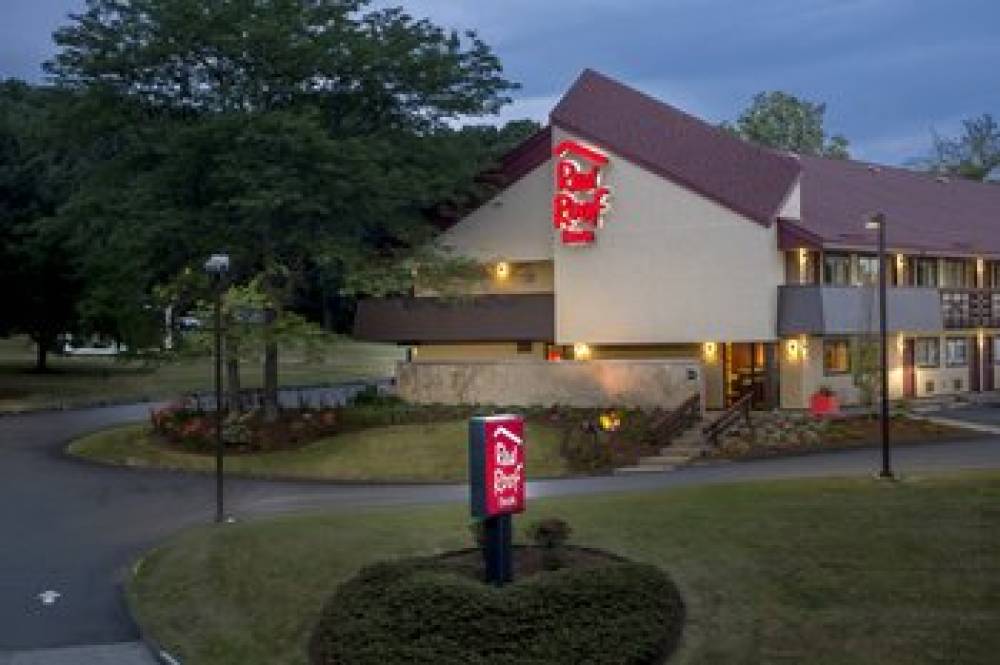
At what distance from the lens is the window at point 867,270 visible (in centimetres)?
4512

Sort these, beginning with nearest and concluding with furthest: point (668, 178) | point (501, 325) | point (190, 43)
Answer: point (190, 43) → point (668, 178) → point (501, 325)

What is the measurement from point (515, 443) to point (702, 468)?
17.1m

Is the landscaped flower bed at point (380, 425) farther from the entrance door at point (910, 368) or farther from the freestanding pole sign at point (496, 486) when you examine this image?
the freestanding pole sign at point (496, 486)

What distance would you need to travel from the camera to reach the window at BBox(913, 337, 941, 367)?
48.7 metres

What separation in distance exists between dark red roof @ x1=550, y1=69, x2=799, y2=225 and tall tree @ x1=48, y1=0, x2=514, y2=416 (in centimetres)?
483

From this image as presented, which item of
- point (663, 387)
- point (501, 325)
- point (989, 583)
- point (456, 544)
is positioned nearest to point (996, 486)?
point (989, 583)

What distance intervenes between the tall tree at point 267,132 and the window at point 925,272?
1927 centimetres

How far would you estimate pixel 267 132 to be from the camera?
36969 millimetres

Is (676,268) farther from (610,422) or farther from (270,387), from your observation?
(270,387)

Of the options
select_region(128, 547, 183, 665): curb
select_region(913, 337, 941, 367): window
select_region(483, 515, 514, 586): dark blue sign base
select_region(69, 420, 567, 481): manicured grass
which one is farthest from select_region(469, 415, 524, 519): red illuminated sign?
select_region(913, 337, 941, 367): window

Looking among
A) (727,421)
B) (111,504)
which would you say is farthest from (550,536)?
(727,421)

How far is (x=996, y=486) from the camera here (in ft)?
74.7

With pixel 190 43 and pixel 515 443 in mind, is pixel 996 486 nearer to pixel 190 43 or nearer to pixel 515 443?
pixel 515 443

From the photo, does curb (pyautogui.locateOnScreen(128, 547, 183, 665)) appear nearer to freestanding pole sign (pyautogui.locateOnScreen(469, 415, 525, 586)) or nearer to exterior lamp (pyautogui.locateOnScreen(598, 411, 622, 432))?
freestanding pole sign (pyautogui.locateOnScreen(469, 415, 525, 586))
